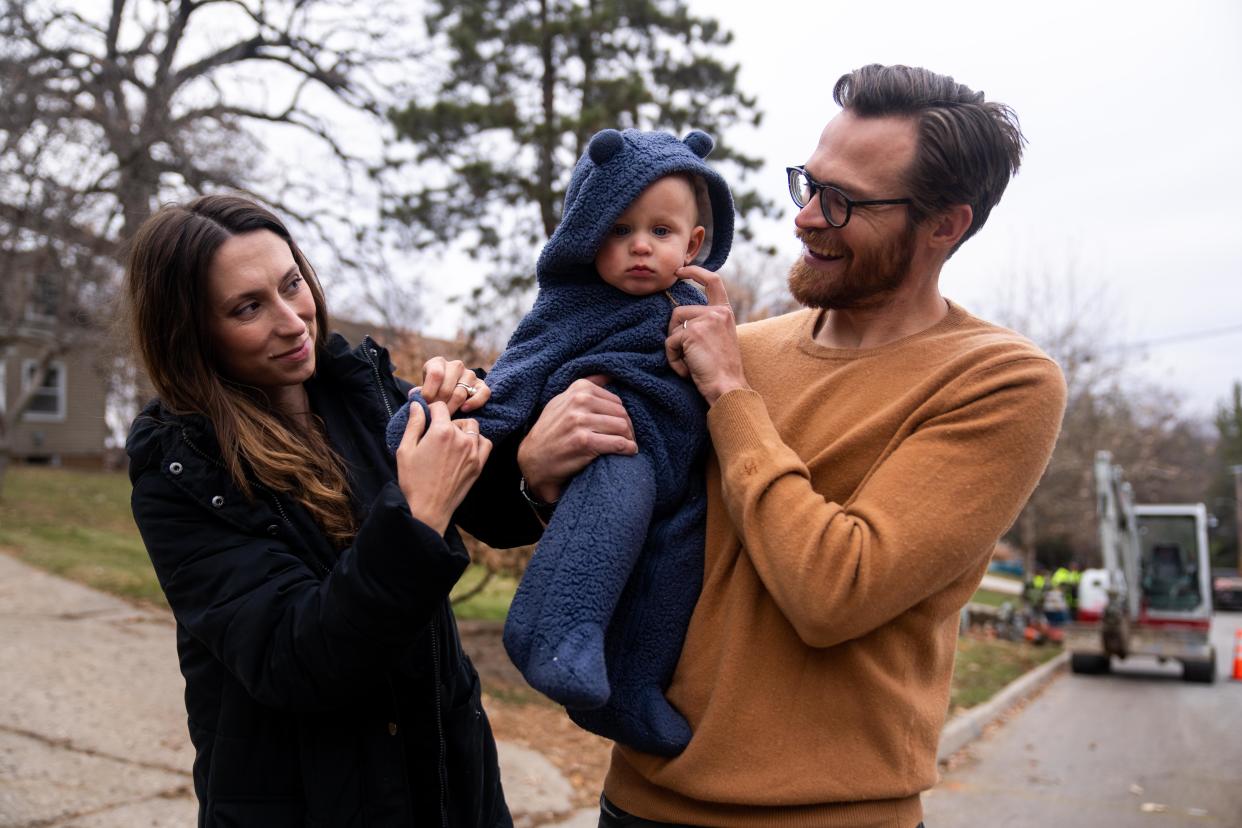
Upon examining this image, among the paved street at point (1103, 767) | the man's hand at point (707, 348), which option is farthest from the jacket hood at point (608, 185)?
the paved street at point (1103, 767)

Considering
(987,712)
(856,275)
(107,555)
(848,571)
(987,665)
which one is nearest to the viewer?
(848,571)

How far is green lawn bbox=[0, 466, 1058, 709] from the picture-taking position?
10.6 m

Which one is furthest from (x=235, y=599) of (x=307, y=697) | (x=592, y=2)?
(x=592, y=2)

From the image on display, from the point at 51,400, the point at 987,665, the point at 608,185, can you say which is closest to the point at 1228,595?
the point at 987,665

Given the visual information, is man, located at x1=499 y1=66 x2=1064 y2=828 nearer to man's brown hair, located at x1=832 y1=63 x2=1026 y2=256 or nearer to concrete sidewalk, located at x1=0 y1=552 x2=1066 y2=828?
man's brown hair, located at x1=832 y1=63 x2=1026 y2=256

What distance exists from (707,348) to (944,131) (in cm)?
60

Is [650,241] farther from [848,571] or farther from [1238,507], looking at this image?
[1238,507]

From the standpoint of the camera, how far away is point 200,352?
6.70 feet

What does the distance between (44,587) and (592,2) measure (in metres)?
8.75

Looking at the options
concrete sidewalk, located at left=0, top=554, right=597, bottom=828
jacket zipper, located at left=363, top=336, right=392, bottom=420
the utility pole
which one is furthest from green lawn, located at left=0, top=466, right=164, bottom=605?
the utility pole

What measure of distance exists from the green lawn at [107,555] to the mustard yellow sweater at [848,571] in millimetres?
6790

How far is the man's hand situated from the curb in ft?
17.7

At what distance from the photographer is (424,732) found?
2.13 m

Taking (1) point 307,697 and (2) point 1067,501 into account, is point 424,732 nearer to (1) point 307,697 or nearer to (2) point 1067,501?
(1) point 307,697
